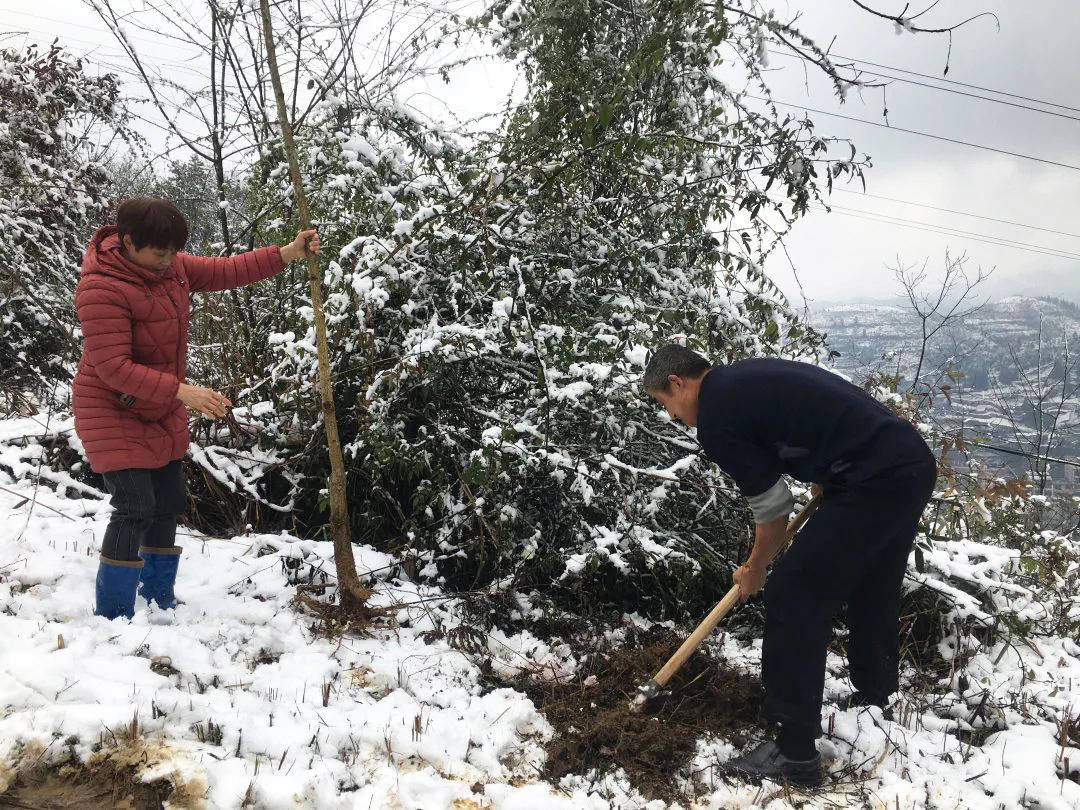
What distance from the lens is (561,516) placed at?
3.66m

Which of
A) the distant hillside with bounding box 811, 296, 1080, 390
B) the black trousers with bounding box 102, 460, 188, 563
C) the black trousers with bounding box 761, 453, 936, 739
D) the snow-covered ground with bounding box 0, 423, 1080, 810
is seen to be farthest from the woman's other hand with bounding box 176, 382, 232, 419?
the distant hillside with bounding box 811, 296, 1080, 390

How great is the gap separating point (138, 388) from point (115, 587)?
0.86m

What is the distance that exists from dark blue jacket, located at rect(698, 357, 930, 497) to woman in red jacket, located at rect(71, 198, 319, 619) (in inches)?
70.7

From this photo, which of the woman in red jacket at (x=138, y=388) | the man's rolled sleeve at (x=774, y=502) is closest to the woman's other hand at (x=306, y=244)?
the woman in red jacket at (x=138, y=388)

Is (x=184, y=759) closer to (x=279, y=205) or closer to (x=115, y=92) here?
(x=279, y=205)

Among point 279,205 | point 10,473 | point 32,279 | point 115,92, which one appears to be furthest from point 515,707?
point 115,92

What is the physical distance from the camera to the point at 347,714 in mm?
2357

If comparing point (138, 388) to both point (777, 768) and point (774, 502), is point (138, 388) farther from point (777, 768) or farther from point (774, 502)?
point (777, 768)

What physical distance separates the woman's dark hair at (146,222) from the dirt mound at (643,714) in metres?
2.32

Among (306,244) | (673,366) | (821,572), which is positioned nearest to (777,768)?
(821,572)

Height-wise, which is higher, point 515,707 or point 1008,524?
point 1008,524

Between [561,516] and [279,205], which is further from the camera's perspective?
[279,205]

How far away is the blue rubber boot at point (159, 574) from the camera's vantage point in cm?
275

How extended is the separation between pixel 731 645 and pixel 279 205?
12.3ft
